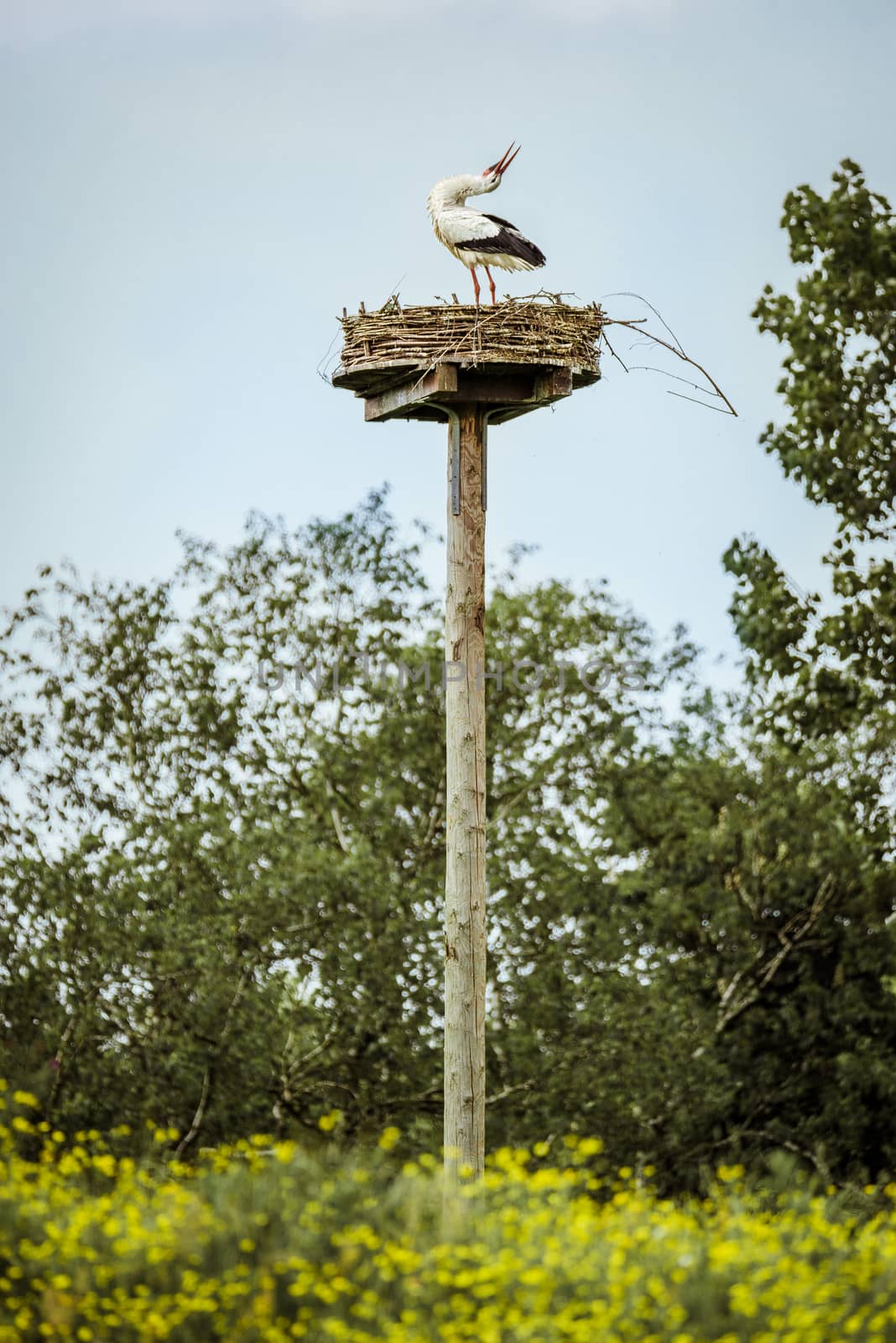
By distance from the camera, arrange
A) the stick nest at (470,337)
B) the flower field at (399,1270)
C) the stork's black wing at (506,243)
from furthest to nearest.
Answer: the stork's black wing at (506,243) → the stick nest at (470,337) → the flower field at (399,1270)

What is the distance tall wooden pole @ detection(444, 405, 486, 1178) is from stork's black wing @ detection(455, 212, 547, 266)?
656 mm

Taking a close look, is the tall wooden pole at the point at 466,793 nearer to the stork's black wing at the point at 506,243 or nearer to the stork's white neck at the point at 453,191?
the stork's black wing at the point at 506,243

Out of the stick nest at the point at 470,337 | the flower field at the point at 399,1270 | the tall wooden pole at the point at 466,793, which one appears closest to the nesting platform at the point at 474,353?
the stick nest at the point at 470,337

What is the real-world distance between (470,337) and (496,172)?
3.01 ft

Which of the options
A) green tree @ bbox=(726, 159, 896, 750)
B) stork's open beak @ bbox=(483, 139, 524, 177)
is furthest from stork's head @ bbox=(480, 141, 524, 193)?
green tree @ bbox=(726, 159, 896, 750)

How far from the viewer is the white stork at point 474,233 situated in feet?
21.6

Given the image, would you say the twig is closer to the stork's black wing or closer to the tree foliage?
the stork's black wing

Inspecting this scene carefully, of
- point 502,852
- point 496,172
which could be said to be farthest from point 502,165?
point 502,852

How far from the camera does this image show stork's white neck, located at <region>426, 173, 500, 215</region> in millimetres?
6730

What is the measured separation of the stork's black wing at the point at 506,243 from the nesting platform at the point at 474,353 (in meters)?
0.21

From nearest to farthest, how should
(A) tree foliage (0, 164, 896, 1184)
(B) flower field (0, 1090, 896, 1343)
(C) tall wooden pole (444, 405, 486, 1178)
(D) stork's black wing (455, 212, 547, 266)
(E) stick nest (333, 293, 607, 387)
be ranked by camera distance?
(B) flower field (0, 1090, 896, 1343) < (C) tall wooden pole (444, 405, 486, 1178) < (E) stick nest (333, 293, 607, 387) < (D) stork's black wing (455, 212, 547, 266) < (A) tree foliage (0, 164, 896, 1184)

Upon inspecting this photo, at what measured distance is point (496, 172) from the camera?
683cm

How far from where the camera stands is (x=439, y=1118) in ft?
35.3

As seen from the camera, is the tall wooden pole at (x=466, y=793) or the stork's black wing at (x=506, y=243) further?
the stork's black wing at (x=506, y=243)
